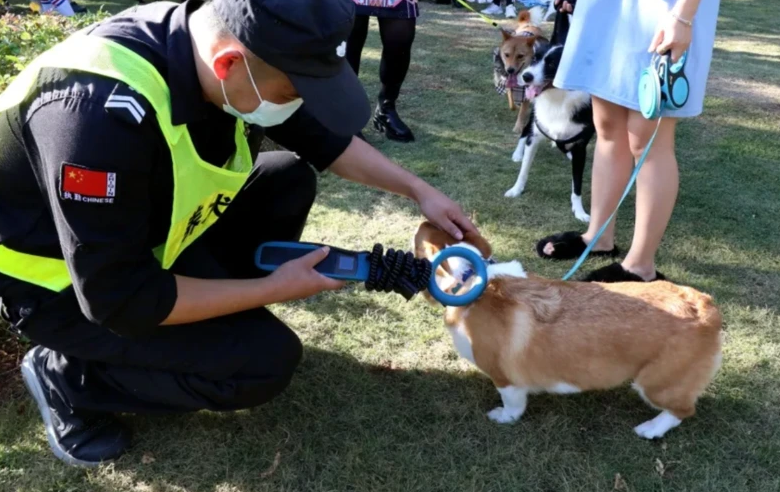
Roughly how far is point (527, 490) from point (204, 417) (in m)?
1.21

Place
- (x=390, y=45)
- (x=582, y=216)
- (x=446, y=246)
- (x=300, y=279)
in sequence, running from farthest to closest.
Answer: (x=390, y=45)
(x=582, y=216)
(x=446, y=246)
(x=300, y=279)

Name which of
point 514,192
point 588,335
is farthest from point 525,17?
point 588,335

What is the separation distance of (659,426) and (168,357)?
1.77 meters

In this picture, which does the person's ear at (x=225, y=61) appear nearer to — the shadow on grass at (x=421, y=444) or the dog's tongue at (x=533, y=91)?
the shadow on grass at (x=421, y=444)

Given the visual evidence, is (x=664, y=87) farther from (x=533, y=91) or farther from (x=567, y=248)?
(x=533, y=91)

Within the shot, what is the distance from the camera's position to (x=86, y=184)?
1.49 metres

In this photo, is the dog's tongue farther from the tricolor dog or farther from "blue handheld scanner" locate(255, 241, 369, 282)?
"blue handheld scanner" locate(255, 241, 369, 282)

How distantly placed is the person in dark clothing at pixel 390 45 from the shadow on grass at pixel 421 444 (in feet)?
9.54

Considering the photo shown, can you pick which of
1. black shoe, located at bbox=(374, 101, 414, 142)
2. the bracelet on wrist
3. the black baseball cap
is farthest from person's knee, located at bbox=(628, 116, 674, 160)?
black shoe, located at bbox=(374, 101, 414, 142)

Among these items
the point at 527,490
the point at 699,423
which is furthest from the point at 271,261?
the point at 699,423

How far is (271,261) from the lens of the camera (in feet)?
7.02

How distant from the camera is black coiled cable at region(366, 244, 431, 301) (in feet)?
6.54

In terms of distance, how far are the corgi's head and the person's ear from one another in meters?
0.94

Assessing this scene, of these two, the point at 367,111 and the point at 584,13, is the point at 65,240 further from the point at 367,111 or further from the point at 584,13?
the point at 584,13
